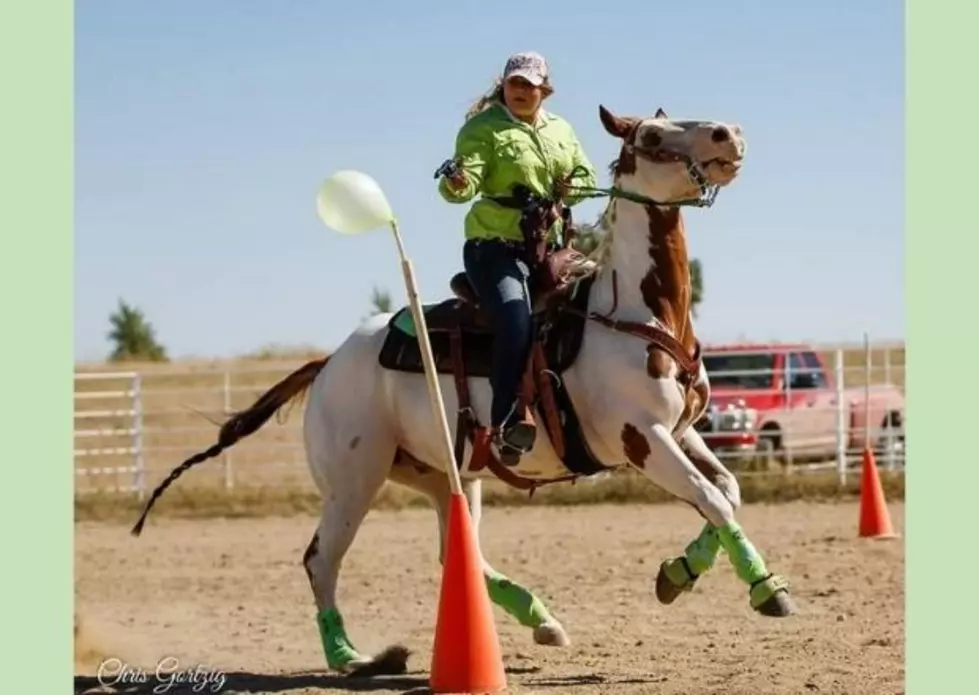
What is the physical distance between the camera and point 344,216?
6520 mm

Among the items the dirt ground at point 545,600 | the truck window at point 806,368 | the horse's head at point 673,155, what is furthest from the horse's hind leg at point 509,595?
the truck window at point 806,368

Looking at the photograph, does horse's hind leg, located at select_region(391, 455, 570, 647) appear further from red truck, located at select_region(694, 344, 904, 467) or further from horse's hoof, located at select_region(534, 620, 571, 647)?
red truck, located at select_region(694, 344, 904, 467)

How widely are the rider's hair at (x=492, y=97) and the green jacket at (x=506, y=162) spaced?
0.08 metres

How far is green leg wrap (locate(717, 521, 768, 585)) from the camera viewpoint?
672cm

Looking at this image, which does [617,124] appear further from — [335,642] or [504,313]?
[335,642]

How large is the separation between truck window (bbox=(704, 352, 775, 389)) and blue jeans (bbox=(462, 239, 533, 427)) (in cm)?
1226

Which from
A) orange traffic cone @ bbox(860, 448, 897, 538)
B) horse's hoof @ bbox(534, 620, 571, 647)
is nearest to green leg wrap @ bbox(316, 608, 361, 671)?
horse's hoof @ bbox(534, 620, 571, 647)

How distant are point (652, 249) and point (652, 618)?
296 cm

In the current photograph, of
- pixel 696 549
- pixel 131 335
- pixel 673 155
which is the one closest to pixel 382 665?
pixel 696 549

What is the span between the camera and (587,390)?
23.9 feet

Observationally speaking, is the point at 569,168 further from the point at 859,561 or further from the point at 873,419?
the point at 873,419

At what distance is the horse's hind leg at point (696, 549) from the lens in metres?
7.03

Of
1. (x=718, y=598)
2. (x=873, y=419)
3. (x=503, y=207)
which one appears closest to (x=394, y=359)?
(x=503, y=207)

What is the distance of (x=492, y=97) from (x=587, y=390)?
149 centimetres
